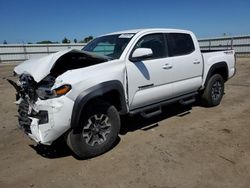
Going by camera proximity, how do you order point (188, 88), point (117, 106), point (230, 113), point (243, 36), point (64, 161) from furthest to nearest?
1. point (243, 36)
2. point (230, 113)
3. point (188, 88)
4. point (117, 106)
5. point (64, 161)

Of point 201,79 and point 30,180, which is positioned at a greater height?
point 201,79

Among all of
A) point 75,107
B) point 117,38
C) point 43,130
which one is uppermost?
point 117,38

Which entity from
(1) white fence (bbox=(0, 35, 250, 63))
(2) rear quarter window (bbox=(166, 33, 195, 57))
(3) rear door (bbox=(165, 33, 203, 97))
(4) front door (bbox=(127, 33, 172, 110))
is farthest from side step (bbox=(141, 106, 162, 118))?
(1) white fence (bbox=(0, 35, 250, 63))

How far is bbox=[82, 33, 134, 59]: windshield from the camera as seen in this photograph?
4728mm

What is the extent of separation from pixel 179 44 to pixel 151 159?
9.16ft

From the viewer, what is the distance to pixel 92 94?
379 cm

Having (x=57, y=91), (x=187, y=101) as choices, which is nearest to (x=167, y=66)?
(x=187, y=101)

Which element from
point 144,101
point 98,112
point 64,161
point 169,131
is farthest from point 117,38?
point 64,161

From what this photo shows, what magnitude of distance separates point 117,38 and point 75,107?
2012mm

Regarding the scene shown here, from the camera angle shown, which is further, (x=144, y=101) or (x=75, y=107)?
(x=144, y=101)

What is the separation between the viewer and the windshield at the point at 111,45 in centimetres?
473

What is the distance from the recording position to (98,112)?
403 centimetres

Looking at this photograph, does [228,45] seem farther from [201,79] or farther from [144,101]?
[144,101]

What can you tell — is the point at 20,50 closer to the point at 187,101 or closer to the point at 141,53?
the point at 187,101
